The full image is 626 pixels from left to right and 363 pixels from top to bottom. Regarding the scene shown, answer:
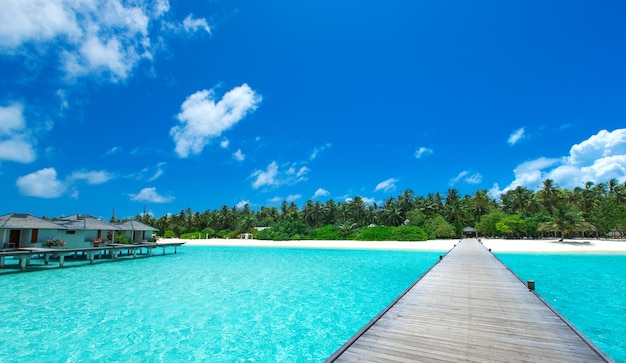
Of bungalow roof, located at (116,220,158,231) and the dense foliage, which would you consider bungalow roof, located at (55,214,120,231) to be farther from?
the dense foliage

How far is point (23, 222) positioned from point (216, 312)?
902 inches

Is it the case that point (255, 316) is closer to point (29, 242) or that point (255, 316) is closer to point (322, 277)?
point (322, 277)

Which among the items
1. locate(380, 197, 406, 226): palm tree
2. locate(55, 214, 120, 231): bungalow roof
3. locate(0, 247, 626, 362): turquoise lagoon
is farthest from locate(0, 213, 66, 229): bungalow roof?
locate(380, 197, 406, 226): palm tree

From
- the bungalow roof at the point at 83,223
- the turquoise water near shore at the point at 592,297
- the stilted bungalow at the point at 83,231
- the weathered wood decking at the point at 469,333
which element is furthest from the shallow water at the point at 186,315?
the bungalow roof at the point at 83,223

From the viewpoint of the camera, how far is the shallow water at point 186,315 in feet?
27.2

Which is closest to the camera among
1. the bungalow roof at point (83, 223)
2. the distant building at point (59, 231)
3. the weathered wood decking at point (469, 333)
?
the weathered wood decking at point (469, 333)

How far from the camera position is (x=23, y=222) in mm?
24438

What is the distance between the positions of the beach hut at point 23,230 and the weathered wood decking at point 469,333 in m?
28.5

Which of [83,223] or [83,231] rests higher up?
[83,223]

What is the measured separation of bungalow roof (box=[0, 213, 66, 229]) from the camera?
22969 millimetres

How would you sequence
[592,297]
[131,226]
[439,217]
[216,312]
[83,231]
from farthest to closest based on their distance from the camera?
[439,217], [131,226], [83,231], [592,297], [216,312]

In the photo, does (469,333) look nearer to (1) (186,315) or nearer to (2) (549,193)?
(1) (186,315)

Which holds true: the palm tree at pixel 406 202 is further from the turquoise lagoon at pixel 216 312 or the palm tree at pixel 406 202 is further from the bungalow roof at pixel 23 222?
the bungalow roof at pixel 23 222

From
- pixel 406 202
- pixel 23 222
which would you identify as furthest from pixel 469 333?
pixel 406 202
